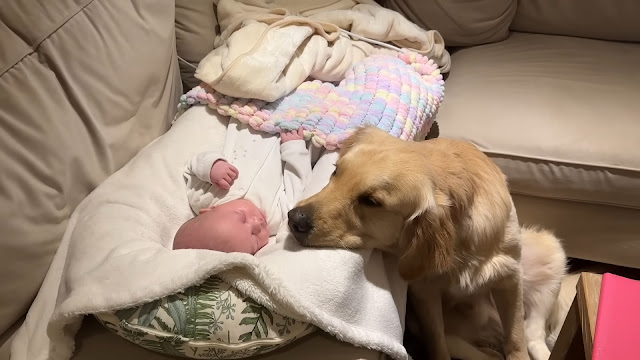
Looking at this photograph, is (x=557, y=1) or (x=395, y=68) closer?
(x=395, y=68)

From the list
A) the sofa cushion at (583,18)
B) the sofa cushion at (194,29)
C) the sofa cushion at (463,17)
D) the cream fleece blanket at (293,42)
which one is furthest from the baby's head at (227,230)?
the sofa cushion at (583,18)

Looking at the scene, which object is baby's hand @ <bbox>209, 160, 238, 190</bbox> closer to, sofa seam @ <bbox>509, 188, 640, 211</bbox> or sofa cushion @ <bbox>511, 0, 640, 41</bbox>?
sofa seam @ <bbox>509, 188, 640, 211</bbox>

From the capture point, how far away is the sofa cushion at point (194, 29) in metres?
1.75

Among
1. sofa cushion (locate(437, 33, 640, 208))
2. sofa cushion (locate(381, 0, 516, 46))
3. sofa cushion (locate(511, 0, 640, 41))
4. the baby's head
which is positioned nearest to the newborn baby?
the baby's head

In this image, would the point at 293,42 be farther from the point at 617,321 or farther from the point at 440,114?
the point at 617,321

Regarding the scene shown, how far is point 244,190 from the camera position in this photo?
4.51 ft

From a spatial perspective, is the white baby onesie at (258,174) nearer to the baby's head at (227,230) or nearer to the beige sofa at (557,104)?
the baby's head at (227,230)

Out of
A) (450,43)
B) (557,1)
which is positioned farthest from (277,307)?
(557,1)

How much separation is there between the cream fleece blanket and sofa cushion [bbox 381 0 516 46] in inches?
5.1

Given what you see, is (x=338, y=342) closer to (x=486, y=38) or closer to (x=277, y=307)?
(x=277, y=307)

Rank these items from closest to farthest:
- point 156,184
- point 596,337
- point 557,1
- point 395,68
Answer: point 596,337 < point 156,184 < point 395,68 < point 557,1

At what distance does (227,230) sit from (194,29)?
0.83 metres

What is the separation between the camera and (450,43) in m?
2.04

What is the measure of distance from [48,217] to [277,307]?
0.54m
